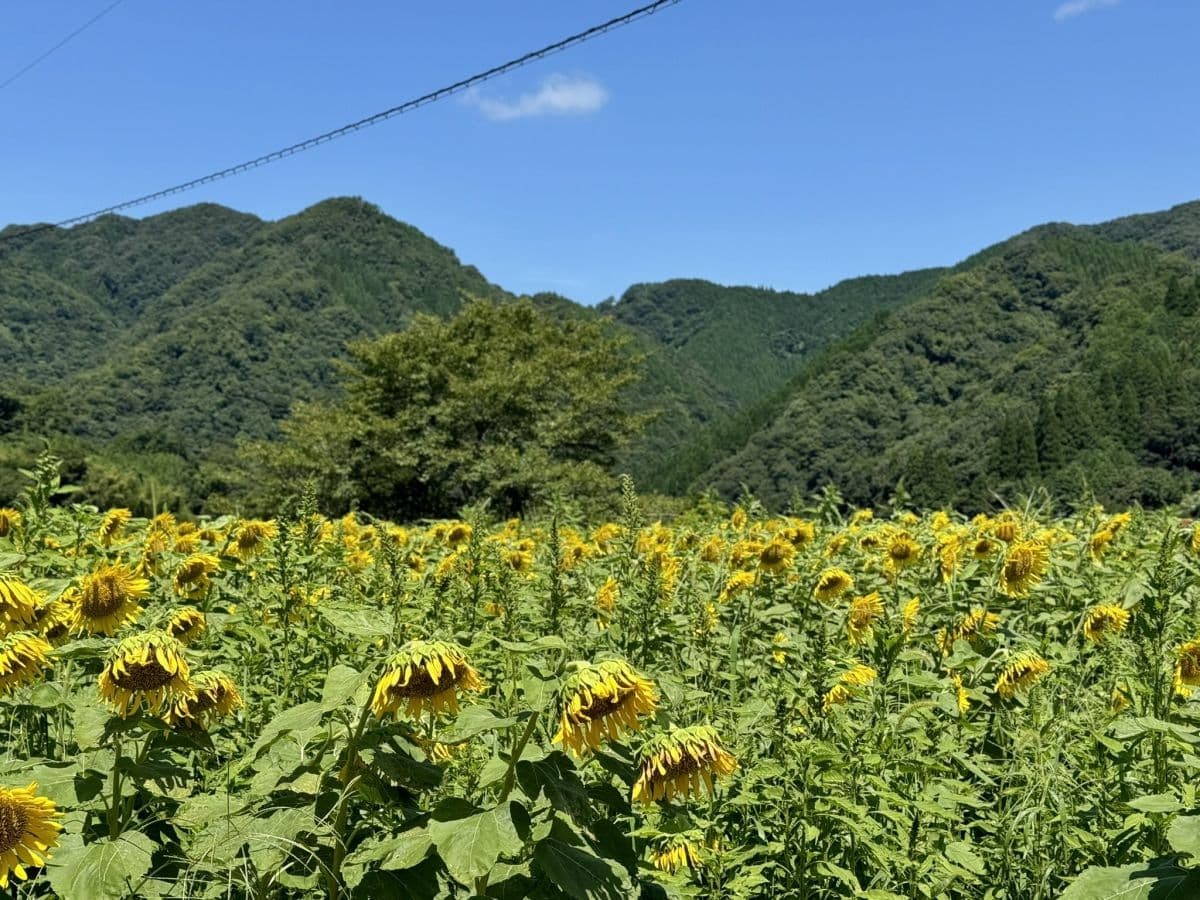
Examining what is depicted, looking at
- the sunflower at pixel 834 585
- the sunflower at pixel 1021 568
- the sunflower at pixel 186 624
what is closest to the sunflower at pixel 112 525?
the sunflower at pixel 186 624

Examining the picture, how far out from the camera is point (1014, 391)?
281ft

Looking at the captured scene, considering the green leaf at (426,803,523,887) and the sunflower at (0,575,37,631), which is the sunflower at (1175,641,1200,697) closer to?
the green leaf at (426,803,523,887)

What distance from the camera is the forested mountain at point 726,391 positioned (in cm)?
5506

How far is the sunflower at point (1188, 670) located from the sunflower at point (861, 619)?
0.94m

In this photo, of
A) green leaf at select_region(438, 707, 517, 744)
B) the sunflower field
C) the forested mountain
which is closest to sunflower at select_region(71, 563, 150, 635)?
the sunflower field

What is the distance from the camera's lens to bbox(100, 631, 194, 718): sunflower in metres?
1.66

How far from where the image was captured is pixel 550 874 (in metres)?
1.31

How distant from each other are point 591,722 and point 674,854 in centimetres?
72

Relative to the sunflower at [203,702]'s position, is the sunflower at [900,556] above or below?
below

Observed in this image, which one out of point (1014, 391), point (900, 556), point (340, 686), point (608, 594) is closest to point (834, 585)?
point (900, 556)

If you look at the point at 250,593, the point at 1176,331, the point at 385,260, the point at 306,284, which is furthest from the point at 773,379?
the point at 250,593

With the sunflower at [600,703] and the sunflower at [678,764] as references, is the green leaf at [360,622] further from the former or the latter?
the sunflower at [678,764]

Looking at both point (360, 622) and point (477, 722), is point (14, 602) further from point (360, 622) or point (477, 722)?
point (477, 722)

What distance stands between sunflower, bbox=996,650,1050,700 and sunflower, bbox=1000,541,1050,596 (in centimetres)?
78
